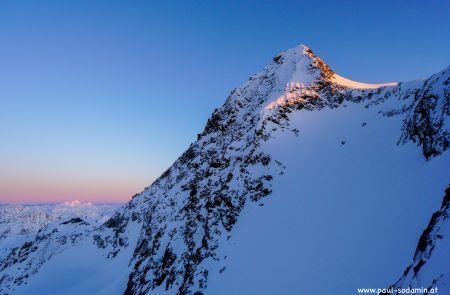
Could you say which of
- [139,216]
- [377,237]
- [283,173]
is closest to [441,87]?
[377,237]

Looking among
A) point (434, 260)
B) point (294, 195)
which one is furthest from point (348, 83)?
point (434, 260)

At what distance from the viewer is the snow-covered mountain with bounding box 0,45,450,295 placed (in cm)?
2064

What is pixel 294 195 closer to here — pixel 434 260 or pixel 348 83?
pixel 434 260

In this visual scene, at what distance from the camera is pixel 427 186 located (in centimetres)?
2039

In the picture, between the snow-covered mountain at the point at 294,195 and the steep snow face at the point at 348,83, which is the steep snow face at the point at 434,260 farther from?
the steep snow face at the point at 348,83

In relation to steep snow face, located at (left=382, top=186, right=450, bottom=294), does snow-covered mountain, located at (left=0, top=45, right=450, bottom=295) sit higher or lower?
higher

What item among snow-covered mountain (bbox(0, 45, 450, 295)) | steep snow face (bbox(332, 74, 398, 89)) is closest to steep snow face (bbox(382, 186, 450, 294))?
snow-covered mountain (bbox(0, 45, 450, 295))

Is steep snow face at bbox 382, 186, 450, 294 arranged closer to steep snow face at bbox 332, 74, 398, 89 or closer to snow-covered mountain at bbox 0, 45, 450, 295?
snow-covered mountain at bbox 0, 45, 450, 295

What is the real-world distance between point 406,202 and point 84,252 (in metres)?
69.6

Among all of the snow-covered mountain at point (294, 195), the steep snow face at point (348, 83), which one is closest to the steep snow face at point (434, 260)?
the snow-covered mountain at point (294, 195)

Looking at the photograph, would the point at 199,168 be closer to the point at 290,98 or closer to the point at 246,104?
the point at 246,104

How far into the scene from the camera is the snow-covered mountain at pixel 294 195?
20641 mm

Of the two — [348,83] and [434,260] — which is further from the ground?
[348,83]

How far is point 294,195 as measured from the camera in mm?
32250
